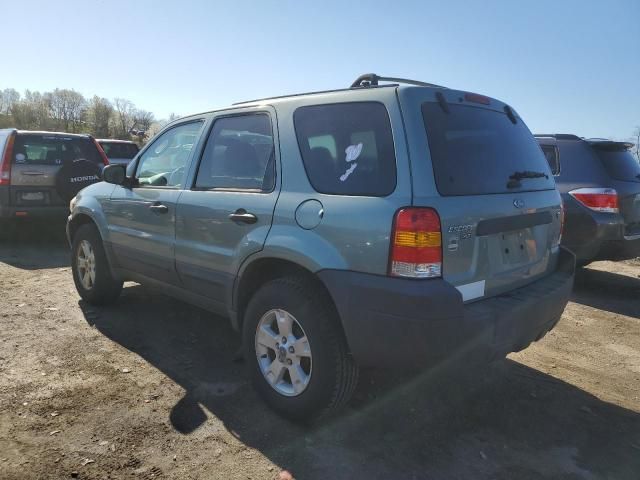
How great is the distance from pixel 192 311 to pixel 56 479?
8.60ft

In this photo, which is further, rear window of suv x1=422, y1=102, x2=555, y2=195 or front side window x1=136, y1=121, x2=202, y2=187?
front side window x1=136, y1=121, x2=202, y2=187

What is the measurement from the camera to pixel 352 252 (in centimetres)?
259

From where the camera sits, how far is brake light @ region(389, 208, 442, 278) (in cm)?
244

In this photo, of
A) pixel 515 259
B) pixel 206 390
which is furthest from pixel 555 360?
pixel 206 390

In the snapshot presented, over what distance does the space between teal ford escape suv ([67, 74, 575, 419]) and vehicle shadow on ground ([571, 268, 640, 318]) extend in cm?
271

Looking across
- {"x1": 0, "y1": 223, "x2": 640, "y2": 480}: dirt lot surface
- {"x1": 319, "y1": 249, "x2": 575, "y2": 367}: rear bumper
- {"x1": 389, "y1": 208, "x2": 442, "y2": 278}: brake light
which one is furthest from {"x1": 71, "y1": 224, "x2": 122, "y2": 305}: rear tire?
{"x1": 389, "y1": 208, "x2": 442, "y2": 278}: brake light

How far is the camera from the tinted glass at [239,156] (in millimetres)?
3238

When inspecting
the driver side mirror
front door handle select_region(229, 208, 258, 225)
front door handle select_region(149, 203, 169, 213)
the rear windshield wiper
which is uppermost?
the rear windshield wiper

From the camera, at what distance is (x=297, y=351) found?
115 inches

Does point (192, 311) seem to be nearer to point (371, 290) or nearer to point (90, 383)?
point (90, 383)

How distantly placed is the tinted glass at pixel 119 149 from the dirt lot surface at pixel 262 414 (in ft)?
39.6

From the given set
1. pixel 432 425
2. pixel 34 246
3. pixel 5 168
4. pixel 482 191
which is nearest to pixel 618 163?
pixel 482 191

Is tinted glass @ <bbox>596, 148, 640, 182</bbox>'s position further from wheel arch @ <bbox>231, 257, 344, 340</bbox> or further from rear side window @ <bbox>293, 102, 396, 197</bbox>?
wheel arch @ <bbox>231, 257, 344, 340</bbox>

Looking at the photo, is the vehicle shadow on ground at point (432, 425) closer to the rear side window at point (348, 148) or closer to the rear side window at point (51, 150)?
the rear side window at point (348, 148)
